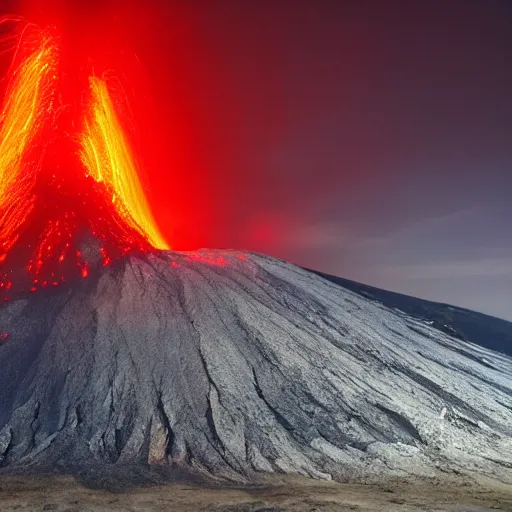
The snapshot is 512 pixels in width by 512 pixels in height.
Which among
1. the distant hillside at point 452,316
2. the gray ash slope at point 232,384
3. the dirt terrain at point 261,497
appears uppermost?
the distant hillside at point 452,316

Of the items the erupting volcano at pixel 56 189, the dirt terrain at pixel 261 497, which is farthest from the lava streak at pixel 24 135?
the dirt terrain at pixel 261 497

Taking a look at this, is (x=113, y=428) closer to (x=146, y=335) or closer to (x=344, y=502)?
(x=146, y=335)

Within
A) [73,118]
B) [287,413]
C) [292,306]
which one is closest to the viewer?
[287,413]

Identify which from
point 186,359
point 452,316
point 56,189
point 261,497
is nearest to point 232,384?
point 186,359

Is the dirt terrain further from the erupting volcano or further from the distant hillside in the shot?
the distant hillside

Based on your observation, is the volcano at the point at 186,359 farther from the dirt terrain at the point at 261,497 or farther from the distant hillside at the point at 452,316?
the distant hillside at the point at 452,316

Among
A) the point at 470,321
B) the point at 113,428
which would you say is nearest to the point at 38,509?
the point at 113,428
